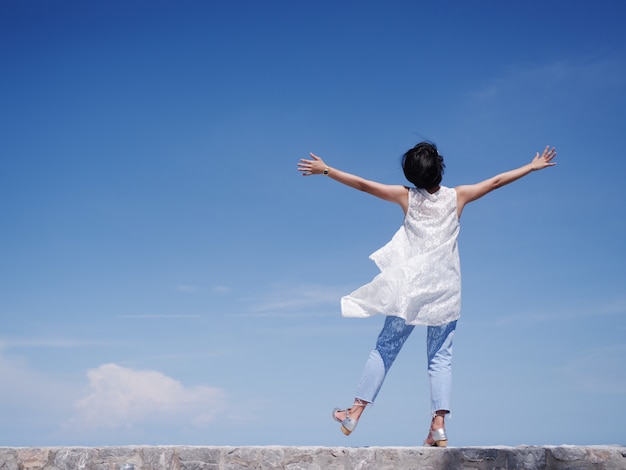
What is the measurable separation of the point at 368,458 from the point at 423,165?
2438mm

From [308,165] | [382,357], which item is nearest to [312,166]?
[308,165]

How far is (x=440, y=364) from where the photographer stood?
5746 mm

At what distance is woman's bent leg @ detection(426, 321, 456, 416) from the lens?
570 cm

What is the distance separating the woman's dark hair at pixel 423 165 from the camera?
19.4 ft

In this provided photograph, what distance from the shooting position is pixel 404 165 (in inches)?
237

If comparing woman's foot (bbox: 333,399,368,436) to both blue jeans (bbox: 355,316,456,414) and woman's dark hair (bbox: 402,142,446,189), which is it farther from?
woman's dark hair (bbox: 402,142,446,189)

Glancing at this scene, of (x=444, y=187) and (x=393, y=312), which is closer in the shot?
(x=393, y=312)

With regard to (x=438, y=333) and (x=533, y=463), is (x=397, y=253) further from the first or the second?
(x=533, y=463)

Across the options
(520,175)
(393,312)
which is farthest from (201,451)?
(520,175)

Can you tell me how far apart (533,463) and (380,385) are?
134 cm

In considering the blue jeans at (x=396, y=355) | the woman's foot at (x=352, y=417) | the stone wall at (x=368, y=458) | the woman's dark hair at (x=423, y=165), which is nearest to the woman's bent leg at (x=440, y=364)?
the blue jeans at (x=396, y=355)

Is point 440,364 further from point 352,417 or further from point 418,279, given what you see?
point 352,417

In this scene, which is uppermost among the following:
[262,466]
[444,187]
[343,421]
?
[444,187]

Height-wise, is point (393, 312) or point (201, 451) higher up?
point (393, 312)
